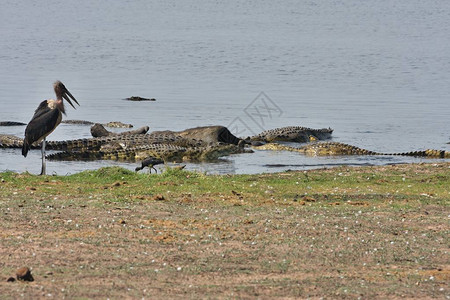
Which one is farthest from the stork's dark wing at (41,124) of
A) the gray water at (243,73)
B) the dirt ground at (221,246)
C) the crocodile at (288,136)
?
the crocodile at (288,136)

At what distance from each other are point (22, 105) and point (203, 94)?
7.02m

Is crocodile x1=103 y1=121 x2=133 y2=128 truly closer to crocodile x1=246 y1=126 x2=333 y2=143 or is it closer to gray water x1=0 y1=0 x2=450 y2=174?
gray water x1=0 y1=0 x2=450 y2=174

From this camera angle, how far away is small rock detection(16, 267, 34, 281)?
22.3 feet

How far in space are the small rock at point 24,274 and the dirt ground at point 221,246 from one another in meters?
0.05

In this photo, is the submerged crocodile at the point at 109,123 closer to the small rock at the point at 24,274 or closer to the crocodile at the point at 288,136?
the crocodile at the point at 288,136

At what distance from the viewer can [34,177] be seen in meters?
13.3

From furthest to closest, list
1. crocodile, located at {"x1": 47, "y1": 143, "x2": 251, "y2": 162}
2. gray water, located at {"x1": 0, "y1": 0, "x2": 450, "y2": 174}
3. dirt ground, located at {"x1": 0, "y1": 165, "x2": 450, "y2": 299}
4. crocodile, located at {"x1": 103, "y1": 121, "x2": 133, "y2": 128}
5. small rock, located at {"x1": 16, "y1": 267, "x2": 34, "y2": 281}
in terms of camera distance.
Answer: gray water, located at {"x1": 0, "y1": 0, "x2": 450, "y2": 174}
crocodile, located at {"x1": 103, "y1": 121, "x2": 133, "y2": 128}
crocodile, located at {"x1": 47, "y1": 143, "x2": 251, "y2": 162}
dirt ground, located at {"x1": 0, "y1": 165, "x2": 450, "y2": 299}
small rock, located at {"x1": 16, "y1": 267, "x2": 34, "y2": 281}

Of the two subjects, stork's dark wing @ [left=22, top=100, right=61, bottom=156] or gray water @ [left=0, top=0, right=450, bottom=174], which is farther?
gray water @ [left=0, top=0, right=450, bottom=174]

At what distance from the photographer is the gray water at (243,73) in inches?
952

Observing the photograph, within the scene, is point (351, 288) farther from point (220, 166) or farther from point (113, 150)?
point (113, 150)

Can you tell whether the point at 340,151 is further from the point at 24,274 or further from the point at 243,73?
the point at 243,73

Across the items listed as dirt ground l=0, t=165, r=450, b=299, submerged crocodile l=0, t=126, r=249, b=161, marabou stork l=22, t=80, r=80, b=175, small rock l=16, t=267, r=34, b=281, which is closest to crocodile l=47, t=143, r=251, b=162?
submerged crocodile l=0, t=126, r=249, b=161

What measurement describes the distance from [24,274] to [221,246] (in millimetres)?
2257

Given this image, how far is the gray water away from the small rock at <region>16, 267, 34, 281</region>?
9.87 metres
